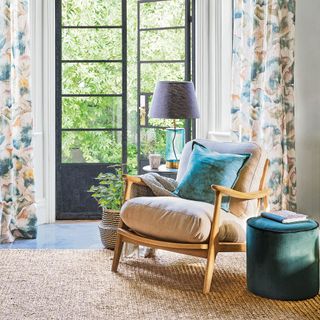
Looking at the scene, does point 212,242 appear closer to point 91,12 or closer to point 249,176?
point 249,176

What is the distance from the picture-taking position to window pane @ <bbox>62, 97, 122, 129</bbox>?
626cm

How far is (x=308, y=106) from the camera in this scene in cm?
510

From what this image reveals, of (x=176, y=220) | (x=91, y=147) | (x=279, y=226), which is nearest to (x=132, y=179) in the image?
(x=176, y=220)

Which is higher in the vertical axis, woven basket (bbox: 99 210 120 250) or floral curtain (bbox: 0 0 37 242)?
floral curtain (bbox: 0 0 37 242)

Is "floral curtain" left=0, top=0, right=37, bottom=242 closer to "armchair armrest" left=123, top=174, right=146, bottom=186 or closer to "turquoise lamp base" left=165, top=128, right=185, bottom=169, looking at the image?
"turquoise lamp base" left=165, top=128, right=185, bottom=169

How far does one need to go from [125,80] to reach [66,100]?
1.85ft

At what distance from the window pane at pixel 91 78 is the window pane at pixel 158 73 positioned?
0.27m

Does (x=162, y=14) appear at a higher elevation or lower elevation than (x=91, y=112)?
higher

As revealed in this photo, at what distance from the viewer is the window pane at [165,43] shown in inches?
246

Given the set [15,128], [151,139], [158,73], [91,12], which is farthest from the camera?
[151,139]

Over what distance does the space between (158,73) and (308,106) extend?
69.6 inches

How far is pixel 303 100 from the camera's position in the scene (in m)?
5.17

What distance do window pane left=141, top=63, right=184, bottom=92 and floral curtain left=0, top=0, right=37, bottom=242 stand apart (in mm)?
1302

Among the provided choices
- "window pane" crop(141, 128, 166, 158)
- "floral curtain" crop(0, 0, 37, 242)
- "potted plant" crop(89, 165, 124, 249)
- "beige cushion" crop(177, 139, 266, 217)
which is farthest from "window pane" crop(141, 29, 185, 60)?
"beige cushion" crop(177, 139, 266, 217)
